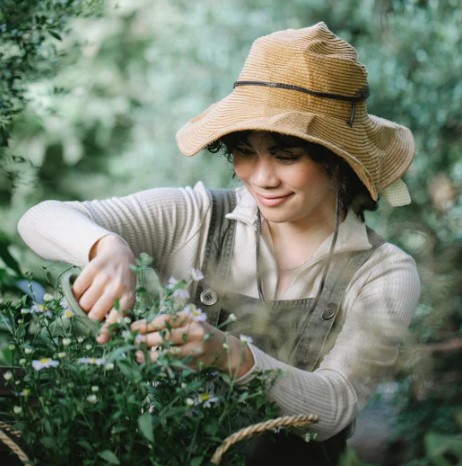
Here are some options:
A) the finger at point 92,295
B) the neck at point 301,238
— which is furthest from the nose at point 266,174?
the finger at point 92,295

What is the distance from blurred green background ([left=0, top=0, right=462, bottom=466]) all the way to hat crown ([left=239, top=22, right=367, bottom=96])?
0.30 metres

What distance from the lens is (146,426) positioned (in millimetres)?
1173

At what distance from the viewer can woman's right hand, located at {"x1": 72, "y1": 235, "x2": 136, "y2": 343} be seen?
142 centimetres

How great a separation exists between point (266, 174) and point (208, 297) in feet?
1.07

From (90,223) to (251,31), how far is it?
2728 mm

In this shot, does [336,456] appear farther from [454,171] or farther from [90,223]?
[454,171]

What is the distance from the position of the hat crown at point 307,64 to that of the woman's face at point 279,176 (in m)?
0.13

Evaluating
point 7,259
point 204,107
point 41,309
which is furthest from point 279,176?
point 204,107

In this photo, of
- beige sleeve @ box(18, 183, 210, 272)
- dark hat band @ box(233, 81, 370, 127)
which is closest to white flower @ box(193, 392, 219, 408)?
beige sleeve @ box(18, 183, 210, 272)

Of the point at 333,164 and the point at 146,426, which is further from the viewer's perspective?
the point at 333,164

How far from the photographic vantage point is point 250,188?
189 cm

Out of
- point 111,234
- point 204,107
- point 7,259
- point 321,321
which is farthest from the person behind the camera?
point 204,107

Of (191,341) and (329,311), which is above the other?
(191,341)

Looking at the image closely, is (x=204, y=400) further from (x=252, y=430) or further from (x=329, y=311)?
(x=329, y=311)
